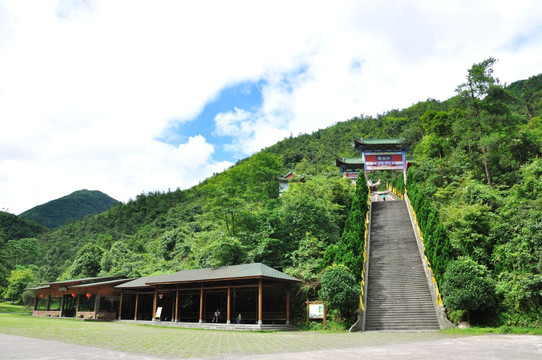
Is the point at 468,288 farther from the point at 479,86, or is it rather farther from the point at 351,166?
the point at 351,166

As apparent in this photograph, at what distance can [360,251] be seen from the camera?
57.7ft

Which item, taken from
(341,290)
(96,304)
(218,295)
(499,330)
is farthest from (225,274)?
(96,304)

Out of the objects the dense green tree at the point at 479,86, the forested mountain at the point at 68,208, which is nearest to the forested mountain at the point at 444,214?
the dense green tree at the point at 479,86

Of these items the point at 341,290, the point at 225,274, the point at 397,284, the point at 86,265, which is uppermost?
the point at 86,265

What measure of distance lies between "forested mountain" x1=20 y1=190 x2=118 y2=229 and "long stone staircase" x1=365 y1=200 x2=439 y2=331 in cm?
11041

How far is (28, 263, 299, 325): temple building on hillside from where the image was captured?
56.0 ft

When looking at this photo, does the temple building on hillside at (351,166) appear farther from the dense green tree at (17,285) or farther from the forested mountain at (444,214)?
the dense green tree at (17,285)

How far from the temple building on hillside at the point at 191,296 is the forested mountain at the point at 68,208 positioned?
95600 millimetres

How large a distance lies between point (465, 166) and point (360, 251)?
13318mm

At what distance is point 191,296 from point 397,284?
13587 millimetres

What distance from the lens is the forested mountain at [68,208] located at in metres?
120

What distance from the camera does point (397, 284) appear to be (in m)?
17.0

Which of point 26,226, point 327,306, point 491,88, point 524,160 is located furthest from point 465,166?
point 26,226

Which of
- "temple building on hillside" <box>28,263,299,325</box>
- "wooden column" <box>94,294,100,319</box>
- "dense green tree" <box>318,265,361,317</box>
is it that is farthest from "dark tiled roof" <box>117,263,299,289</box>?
"wooden column" <box>94,294,100,319</box>
